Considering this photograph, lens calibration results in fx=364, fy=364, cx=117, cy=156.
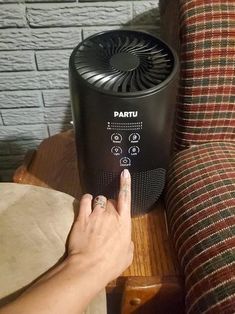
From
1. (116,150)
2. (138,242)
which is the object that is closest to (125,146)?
(116,150)

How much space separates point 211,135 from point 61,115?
21.0 inches

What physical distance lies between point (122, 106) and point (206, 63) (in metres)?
0.26

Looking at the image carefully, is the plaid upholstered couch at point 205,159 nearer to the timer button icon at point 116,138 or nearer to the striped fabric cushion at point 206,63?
the striped fabric cushion at point 206,63

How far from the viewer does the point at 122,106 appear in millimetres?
602

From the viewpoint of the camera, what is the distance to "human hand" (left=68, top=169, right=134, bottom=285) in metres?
0.58

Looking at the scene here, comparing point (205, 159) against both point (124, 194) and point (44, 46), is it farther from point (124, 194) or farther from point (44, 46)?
point (44, 46)

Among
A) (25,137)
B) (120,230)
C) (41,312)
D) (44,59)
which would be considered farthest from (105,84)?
(25,137)

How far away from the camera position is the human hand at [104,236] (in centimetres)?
58

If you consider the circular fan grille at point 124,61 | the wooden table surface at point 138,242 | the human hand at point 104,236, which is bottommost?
the wooden table surface at point 138,242

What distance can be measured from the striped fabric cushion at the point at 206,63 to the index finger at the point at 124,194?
0.68 feet

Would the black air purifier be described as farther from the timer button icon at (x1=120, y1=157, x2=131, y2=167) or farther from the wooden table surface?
the wooden table surface

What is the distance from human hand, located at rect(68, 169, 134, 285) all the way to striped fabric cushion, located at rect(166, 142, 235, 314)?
123mm

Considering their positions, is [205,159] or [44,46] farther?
[44,46]

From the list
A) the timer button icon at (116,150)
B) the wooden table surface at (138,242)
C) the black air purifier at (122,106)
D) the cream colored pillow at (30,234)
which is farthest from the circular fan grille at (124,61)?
the wooden table surface at (138,242)
